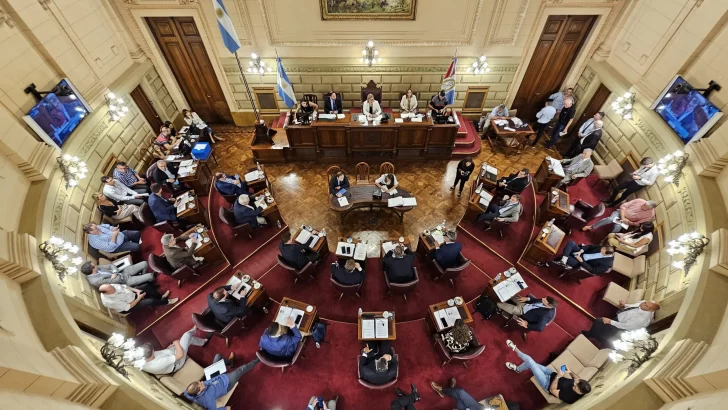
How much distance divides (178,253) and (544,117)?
33.2 ft

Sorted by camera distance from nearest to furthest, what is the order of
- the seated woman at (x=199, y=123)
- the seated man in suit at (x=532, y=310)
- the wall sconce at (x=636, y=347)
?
the wall sconce at (x=636, y=347)
the seated man in suit at (x=532, y=310)
the seated woman at (x=199, y=123)

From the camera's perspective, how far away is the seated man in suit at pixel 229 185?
7.16m

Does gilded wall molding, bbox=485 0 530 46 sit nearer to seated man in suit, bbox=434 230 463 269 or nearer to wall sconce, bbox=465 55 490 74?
wall sconce, bbox=465 55 490 74

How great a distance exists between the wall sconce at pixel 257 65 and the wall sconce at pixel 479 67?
19.5 feet

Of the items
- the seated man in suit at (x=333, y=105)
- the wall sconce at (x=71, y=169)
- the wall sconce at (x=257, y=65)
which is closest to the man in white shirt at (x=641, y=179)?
the seated man in suit at (x=333, y=105)

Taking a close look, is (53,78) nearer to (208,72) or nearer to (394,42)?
(208,72)

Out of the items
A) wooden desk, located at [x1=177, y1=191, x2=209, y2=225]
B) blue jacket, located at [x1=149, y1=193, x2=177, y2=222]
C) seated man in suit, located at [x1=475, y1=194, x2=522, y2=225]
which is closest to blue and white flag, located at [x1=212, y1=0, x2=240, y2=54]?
wooden desk, located at [x1=177, y1=191, x2=209, y2=225]

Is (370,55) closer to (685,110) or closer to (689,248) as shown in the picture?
(685,110)

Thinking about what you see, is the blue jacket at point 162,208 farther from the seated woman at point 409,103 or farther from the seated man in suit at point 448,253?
the seated woman at point 409,103

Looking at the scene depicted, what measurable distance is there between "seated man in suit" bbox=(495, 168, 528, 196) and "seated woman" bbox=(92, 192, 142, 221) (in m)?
8.48

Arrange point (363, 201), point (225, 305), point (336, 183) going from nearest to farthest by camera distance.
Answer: point (225, 305) → point (363, 201) → point (336, 183)

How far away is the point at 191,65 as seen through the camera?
9102 millimetres

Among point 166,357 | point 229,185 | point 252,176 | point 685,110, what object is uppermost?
point 685,110

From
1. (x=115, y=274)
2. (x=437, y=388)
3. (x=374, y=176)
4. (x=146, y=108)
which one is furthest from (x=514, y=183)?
(x=146, y=108)
